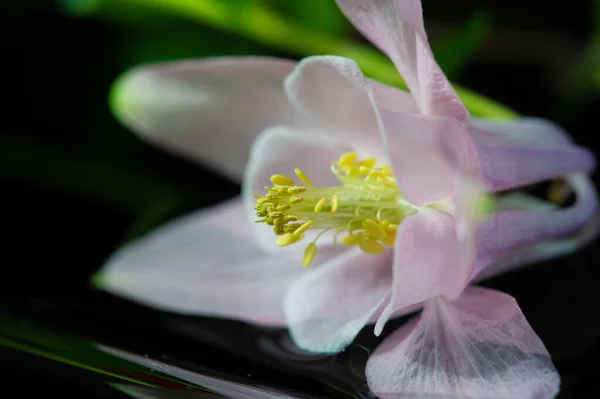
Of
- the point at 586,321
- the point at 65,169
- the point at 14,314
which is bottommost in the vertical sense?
the point at 586,321

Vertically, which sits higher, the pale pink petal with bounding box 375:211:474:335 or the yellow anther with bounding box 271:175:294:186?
the yellow anther with bounding box 271:175:294:186

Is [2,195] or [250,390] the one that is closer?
[250,390]

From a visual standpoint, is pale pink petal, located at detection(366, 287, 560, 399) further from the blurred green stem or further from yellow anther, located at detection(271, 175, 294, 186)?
the blurred green stem

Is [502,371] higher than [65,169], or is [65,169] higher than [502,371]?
[65,169]

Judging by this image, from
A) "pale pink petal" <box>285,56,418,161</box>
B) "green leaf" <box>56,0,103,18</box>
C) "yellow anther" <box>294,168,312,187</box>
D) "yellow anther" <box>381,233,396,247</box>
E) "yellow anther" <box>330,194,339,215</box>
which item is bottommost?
"yellow anther" <box>381,233,396,247</box>

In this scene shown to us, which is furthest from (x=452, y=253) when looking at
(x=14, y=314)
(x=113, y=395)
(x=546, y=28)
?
(x=546, y=28)

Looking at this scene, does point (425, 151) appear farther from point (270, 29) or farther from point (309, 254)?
point (270, 29)

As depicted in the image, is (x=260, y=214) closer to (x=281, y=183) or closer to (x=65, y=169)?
(x=281, y=183)

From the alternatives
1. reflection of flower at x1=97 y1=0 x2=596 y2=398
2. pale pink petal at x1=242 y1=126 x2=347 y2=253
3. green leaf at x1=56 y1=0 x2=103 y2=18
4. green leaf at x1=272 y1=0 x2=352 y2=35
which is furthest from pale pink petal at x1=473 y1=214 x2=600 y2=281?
green leaf at x1=56 y1=0 x2=103 y2=18
